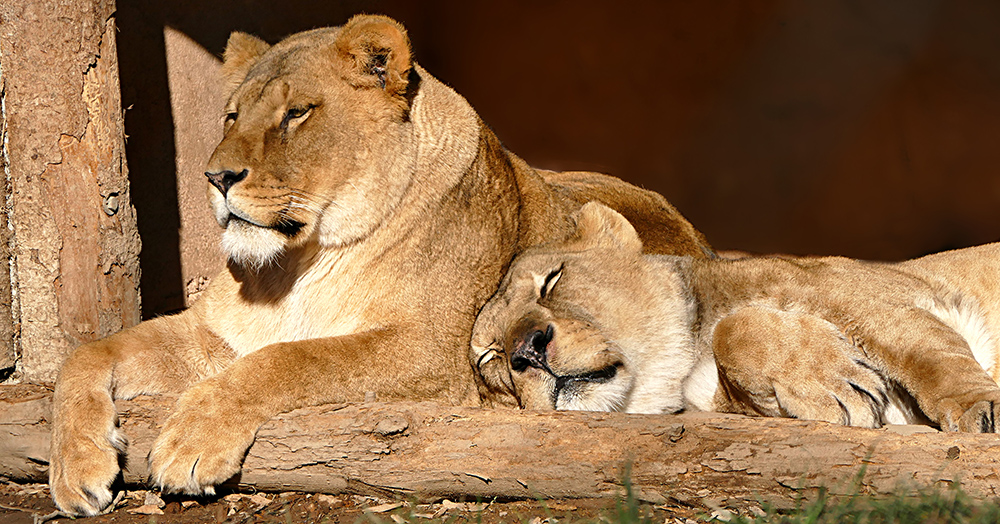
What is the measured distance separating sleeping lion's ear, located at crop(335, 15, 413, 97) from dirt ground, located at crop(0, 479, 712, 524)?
167 centimetres

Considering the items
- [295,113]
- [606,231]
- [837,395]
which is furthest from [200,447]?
[837,395]

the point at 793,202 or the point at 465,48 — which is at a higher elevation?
the point at 465,48

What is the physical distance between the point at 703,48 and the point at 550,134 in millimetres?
1409

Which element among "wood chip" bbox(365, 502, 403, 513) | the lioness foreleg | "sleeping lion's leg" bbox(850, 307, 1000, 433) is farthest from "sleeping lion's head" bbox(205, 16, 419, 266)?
"sleeping lion's leg" bbox(850, 307, 1000, 433)

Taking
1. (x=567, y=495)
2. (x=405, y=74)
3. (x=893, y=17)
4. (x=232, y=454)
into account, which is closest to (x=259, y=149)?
(x=405, y=74)

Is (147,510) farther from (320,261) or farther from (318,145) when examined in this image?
(318,145)

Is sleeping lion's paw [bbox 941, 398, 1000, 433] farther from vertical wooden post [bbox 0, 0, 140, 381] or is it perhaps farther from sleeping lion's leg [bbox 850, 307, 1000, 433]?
vertical wooden post [bbox 0, 0, 140, 381]

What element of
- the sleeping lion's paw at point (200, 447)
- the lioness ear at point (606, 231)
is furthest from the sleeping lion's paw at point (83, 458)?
the lioness ear at point (606, 231)

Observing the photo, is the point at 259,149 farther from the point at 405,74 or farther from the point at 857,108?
the point at 857,108

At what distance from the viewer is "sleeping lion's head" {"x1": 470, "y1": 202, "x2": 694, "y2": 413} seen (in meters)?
3.67

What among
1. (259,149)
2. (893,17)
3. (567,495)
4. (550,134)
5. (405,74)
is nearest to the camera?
(567,495)

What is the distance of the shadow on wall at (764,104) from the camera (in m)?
6.96

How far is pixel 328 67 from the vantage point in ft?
13.1

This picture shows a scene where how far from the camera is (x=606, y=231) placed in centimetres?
437
